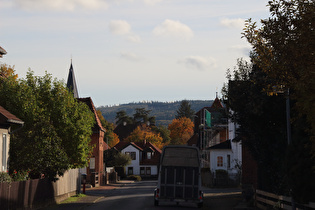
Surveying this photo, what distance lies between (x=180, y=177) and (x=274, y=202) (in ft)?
20.8

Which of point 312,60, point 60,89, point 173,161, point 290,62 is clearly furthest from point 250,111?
point 60,89

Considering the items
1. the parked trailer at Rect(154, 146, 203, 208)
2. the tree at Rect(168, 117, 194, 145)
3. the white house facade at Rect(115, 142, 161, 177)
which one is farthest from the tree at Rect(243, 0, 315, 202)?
the tree at Rect(168, 117, 194, 145)

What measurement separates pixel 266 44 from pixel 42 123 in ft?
58.0

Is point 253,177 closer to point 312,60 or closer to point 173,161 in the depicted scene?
point 173,161

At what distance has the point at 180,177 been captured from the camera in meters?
28.6

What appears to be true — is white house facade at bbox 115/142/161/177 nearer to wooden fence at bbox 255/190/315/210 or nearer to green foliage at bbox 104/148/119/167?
green foliage at bbox 104/148/119/167

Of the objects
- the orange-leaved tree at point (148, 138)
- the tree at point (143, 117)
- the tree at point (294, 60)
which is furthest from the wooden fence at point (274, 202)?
the tree at point (143, 117)

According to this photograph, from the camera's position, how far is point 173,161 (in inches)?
1142

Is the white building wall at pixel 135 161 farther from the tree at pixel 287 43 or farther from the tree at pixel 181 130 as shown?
the tree at pixel 287 43

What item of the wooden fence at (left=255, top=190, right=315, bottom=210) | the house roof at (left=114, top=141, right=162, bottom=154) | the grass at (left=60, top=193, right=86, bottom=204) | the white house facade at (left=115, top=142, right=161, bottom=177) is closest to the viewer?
the wooden fence at (left=255, top=190, right=315, bottom=210)

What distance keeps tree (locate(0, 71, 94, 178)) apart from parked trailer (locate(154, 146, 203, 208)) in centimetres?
653

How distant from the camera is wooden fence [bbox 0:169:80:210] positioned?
22.2m

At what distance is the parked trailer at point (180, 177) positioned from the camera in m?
28.3

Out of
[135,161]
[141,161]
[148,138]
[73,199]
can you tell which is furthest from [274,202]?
[148,138]
